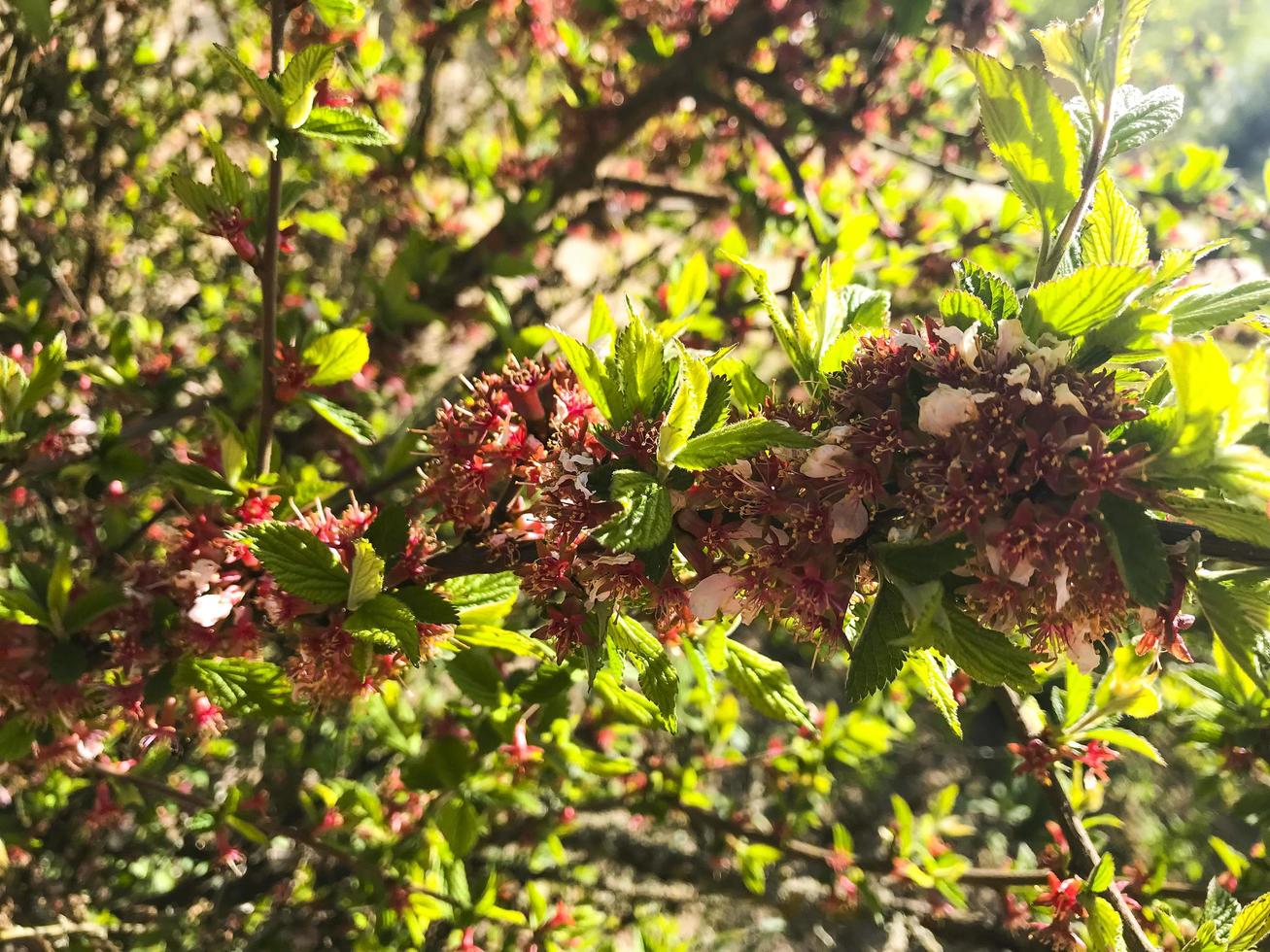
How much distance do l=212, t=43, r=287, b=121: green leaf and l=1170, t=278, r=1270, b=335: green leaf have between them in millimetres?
891

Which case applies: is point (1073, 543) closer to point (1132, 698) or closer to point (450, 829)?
point (1132, 698)

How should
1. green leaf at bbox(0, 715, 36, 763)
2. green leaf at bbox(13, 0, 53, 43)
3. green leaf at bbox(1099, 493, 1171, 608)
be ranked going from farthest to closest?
green leaf at bbox(13, 0, 53, 43) < green leaf at bbox(0, 715, 36, 763) < green leaf at bbox(1099, 493, 1171, 608)

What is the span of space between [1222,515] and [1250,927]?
0.62 meters

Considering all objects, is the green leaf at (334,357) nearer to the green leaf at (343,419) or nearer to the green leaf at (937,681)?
the green leaf at (343,419)

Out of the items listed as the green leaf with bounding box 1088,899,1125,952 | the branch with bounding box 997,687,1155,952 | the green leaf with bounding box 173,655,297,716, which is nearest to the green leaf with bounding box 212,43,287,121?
the green leaf with bounding box 173,655,297,716

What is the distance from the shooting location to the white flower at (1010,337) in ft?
2.10

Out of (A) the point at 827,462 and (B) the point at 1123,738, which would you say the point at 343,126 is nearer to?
(A) the point at 827,462

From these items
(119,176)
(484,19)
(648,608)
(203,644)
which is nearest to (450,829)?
(203,644)

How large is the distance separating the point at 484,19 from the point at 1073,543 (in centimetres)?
275

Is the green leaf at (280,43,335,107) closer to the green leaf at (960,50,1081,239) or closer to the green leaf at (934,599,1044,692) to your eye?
the green leaf at (960,50,1081,239)

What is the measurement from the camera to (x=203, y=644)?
0.94 metres

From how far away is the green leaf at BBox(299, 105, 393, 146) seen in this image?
88 centimetres

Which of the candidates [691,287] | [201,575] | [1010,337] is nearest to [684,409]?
[1010,337]

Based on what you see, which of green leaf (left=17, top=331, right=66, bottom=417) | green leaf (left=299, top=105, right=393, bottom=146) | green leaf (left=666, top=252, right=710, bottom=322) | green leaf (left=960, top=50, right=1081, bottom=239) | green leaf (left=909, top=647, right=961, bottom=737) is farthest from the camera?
green leaf (left=666, top=252, right=710, bottom=322)
